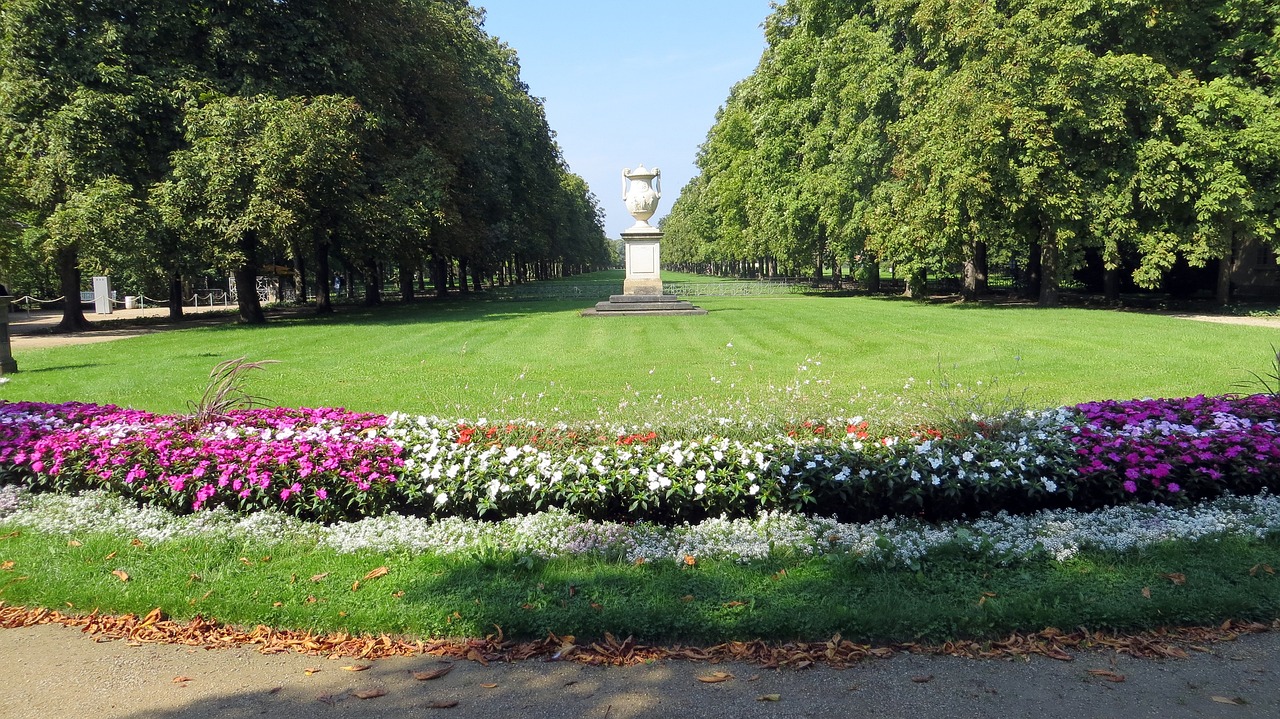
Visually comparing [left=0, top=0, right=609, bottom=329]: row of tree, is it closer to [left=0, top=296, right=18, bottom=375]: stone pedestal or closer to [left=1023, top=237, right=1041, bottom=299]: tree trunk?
[left=0, top=296, right=18, bottom=375]: stone pedestal

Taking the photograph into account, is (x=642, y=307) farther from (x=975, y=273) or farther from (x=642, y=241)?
(x=975, y=273)

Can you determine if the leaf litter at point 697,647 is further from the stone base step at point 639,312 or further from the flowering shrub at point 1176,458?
the stone base step at point 639,312

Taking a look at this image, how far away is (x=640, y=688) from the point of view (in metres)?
3.21

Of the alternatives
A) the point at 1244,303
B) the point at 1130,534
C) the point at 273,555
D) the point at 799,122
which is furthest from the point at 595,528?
the point at 799,122

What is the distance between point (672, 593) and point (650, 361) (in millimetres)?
8941

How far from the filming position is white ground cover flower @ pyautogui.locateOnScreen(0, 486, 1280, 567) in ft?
14.0

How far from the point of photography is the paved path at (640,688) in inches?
119

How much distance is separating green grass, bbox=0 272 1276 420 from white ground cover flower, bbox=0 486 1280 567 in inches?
80.5

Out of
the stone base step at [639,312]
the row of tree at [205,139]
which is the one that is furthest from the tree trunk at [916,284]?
the row of tree at [205,139]

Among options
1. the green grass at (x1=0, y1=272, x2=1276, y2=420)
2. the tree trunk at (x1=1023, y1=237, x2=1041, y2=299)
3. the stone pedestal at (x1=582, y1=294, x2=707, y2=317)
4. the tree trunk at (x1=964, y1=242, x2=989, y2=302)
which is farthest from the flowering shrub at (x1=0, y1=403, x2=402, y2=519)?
the tree trunk at (x1=1023, y1=237, x2=1041, y2=299)

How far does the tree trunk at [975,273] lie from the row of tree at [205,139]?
64.7ft

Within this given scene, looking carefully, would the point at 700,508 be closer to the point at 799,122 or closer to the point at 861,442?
the point at 861,442

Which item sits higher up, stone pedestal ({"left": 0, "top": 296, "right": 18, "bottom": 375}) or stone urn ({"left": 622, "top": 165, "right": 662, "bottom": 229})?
stone urn ({"left": 622, "top": 165, "right": 662, "bottom": 229})

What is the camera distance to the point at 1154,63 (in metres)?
21.6
